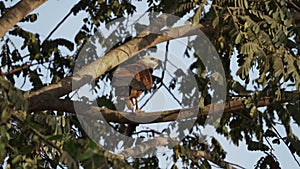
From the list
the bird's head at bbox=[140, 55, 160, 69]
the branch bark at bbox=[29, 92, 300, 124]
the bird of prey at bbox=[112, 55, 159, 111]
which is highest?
the bird's head at bbox=[140, 55, 160, 69]

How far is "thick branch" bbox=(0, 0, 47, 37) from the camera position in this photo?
3992mm

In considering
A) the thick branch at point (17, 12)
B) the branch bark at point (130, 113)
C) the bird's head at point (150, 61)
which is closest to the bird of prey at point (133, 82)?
the bird's head at point (150, 61)

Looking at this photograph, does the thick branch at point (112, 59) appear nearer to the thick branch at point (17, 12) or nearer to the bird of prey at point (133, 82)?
the bird of prey at point (133, 82)

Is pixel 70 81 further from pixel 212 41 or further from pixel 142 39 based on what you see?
pixel 212 41

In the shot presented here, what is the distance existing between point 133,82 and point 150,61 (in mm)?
320

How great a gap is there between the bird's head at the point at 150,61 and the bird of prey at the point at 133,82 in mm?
28

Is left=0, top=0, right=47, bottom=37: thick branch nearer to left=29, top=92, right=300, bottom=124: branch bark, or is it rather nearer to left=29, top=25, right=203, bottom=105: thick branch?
left=29, top=25, right=203, bottom=105: thick branch

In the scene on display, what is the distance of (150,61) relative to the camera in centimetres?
438

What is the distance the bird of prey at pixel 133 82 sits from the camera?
4.10 m

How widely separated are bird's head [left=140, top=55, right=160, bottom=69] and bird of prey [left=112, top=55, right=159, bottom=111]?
0.03 meters

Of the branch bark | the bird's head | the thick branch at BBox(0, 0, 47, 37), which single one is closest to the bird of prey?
the bird's head

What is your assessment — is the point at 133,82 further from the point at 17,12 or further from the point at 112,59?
the point at 17,12

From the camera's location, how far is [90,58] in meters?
4.83

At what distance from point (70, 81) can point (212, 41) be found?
0.80 metres
